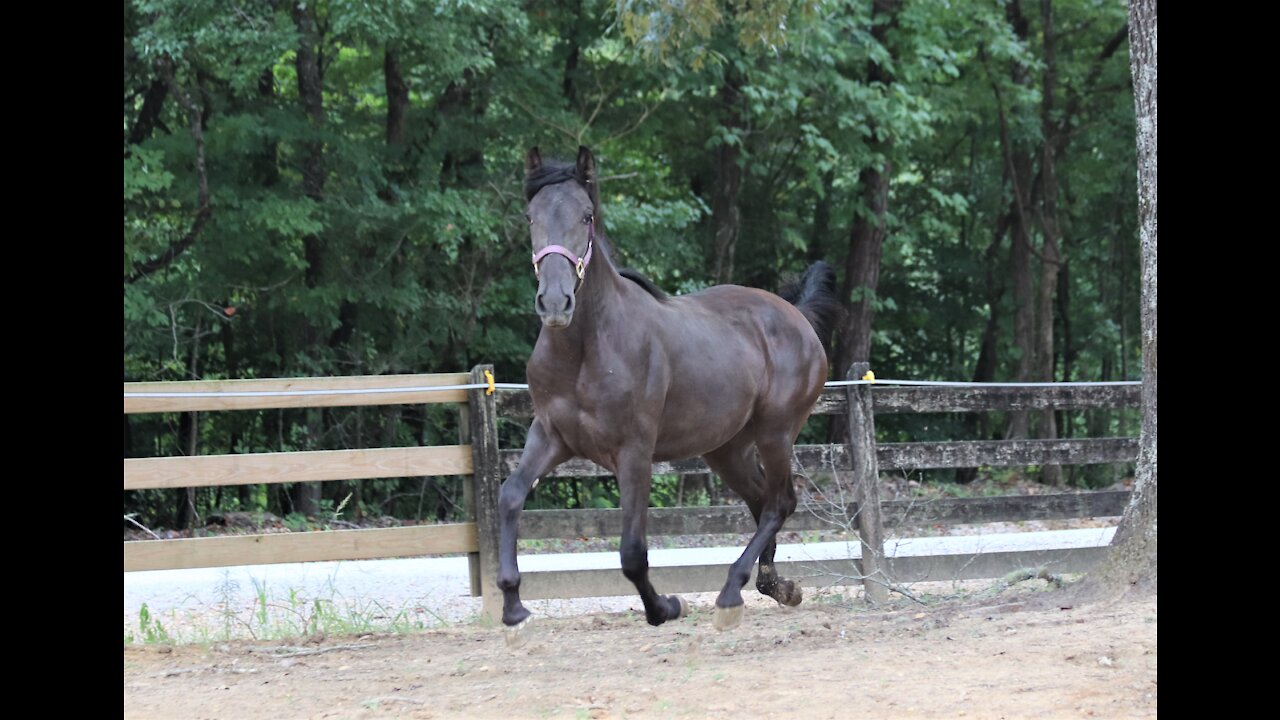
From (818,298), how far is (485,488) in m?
2.58

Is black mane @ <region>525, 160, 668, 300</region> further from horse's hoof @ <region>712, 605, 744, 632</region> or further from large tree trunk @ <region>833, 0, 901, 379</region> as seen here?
large tree trunk @ <region>833, 0, 901, 379</region>

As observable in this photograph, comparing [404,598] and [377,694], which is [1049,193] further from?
[377,694]

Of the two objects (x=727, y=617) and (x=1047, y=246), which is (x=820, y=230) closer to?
(x=1047, y=246)

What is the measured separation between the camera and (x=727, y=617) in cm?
580

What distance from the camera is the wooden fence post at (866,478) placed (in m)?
7.61

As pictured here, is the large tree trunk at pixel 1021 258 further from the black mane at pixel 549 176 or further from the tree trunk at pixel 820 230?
the black mane at pixel 549 176

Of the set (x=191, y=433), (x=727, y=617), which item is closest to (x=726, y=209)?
(x=191, y=433)

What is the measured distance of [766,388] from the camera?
6.45 meters

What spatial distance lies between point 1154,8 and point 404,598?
19.8ft

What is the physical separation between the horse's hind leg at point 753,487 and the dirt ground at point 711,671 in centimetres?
21

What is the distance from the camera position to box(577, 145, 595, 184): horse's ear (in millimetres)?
5285

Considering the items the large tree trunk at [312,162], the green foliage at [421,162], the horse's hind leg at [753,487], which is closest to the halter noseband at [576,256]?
the horse's hind leg at [753,487]

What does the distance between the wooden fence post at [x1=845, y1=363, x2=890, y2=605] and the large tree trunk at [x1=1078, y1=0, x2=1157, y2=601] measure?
1984mm
